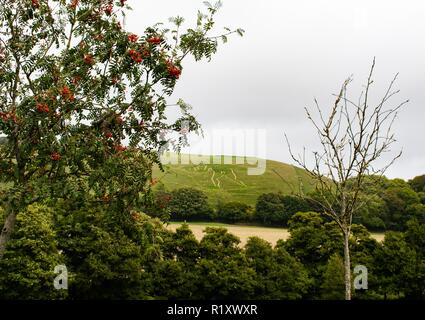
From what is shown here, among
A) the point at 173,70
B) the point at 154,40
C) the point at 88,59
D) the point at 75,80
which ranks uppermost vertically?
the point at 154,40

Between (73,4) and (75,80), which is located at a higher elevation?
(73,4)

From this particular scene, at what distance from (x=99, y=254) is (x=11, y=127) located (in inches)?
1286

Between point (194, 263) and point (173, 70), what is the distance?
1525 inches

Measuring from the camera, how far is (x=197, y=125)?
12.2 meters

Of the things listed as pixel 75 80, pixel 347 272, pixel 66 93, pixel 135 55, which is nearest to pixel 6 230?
pixel 66 93

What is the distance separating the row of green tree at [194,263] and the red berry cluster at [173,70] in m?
27.8

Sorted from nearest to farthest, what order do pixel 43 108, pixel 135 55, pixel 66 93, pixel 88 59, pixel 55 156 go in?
1. pixel 43 108
2. pixel 55 156
3. pixel 66 93
4. pixel 135 55
5. pixel 88 59

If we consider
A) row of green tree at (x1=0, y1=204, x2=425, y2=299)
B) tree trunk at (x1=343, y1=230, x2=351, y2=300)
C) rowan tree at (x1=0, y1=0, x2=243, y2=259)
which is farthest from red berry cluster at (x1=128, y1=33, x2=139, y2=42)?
row of green tree at (x1=0, y1=204, x2=425, y2=299)

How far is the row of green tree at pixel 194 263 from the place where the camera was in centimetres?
3747

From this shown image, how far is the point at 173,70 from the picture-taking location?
452 inches

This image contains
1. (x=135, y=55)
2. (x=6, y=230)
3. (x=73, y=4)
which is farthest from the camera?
(x=73, y=4)

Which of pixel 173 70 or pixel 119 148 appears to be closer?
pixel 119 148

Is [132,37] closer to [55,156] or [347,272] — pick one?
[55,156]

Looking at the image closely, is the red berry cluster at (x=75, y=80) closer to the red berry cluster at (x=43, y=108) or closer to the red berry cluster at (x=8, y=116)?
the red berry cluster at (x=43, y=108)
